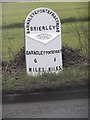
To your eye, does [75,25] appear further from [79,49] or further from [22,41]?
[22,41]

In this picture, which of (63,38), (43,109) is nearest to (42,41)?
(63,38)

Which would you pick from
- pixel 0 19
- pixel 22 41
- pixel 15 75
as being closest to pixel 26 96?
pixel 15 75

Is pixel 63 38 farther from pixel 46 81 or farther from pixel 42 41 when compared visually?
pixel 46 81

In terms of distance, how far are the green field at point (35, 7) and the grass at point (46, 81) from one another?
0.38m

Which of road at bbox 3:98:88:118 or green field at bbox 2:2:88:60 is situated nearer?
green field at bbox 2:2:88:60

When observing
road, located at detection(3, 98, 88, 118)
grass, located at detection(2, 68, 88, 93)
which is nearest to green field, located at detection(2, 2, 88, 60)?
grass, located at detection(2, 68, 88, 93)

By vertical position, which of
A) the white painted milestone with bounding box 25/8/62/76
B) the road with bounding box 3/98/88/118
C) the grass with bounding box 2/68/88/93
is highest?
the white painted milestone with bounding box 25/8/62/76

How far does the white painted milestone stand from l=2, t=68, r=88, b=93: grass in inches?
4.2

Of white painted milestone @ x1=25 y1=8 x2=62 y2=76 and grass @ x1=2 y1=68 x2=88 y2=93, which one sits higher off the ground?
white painted milestone @ x1=25 y1=8 x2=62 y2=76

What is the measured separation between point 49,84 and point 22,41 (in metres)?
0.85

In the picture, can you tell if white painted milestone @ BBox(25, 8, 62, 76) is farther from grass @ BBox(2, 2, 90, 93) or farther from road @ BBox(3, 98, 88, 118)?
road @ BBox(3, 98, 88, 118)

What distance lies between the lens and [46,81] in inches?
279

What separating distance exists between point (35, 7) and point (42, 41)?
58 centimetres

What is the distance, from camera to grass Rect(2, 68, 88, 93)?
7031mm
